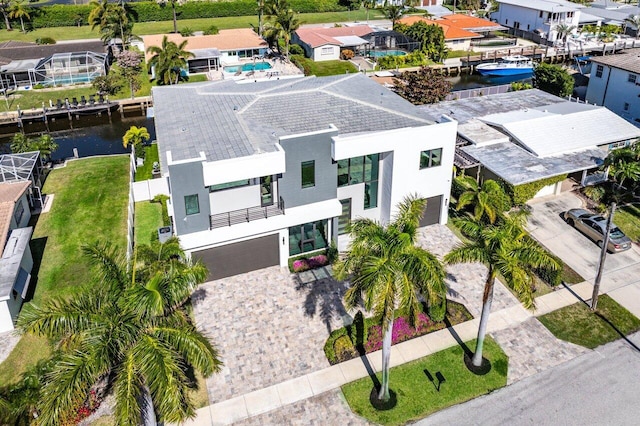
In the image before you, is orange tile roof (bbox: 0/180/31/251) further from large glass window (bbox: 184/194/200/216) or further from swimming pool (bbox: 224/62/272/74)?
swimming pool (bbox: 224/62/272/74)

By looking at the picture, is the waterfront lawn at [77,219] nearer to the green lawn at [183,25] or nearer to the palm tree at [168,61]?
the palm tree at [168,61]

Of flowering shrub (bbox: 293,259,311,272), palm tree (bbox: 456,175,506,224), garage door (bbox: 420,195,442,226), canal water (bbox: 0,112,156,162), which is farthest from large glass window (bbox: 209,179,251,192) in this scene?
canal water (bbox: 0,112,156,162)

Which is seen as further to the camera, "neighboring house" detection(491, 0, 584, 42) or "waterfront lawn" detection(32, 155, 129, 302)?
"neighboring house" detection(491, 0, 584, 42)

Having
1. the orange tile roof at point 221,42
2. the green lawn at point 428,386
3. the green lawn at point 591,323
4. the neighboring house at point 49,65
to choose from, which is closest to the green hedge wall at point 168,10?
the orange tile roof at point 221,42

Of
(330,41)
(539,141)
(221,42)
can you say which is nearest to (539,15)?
(330,41)

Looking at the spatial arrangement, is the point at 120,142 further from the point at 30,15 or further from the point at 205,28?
the point at 30,15

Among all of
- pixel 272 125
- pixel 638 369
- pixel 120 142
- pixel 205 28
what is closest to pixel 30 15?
pixel 205 28
